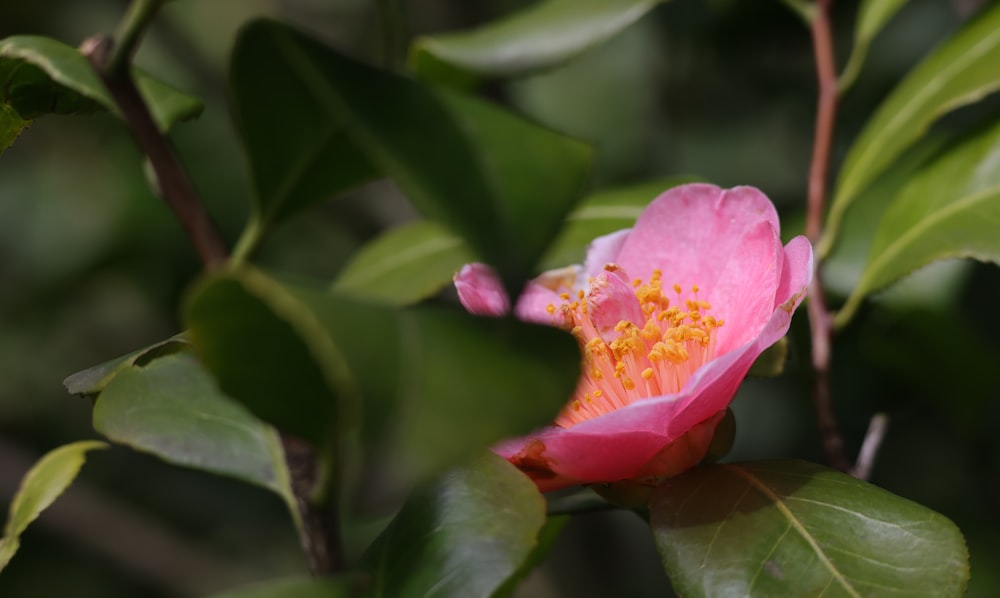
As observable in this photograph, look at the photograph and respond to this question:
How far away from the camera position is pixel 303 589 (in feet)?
1.43

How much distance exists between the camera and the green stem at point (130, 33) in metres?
0.51

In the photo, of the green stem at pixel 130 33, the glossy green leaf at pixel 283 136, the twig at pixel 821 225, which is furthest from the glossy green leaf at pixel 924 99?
the green stem at pixel 130 33

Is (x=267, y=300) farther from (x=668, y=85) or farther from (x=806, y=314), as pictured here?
(x=668, y=85)

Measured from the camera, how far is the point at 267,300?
363 mm

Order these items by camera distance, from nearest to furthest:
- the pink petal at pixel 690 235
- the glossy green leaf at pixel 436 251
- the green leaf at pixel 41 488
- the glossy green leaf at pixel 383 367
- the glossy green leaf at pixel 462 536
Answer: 1. the glossy green leaf at pixel 383 367
2. the glossy green leaf at pixel 462 536
3. the green leaf at pixel 41 488
4. the pink petal at pixel 690 235
5. the glossy green leaf at pixel 436 251

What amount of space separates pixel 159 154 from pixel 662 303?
30 cm

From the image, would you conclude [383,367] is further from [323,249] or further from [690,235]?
[323,249]

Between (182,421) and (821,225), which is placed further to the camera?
(821,225)

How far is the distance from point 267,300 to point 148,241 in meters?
1.40

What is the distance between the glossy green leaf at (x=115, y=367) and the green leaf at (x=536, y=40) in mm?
390

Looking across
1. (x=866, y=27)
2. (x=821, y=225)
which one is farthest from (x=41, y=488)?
(x=866, y=27)

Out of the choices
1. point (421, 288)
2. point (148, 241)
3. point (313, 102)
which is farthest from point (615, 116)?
point (313, 102)

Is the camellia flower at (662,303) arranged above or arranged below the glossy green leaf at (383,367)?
below

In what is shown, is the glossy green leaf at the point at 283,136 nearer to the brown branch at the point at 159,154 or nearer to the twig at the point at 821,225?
the brown branch at the point at 159,154
